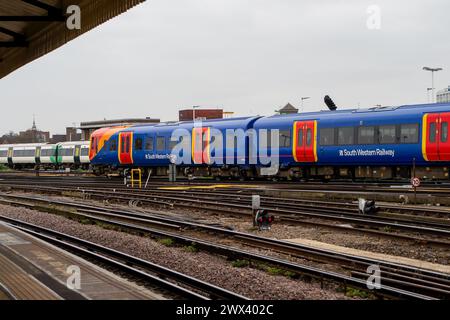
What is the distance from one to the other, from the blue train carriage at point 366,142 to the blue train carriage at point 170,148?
7.59ft

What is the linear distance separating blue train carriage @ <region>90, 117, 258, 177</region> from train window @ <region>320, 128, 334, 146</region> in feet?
16.3

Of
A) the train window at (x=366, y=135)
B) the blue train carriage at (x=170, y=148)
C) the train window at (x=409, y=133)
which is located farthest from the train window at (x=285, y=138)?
the train window at (x=409, y=133)

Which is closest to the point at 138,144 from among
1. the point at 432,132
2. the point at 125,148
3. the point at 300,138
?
the point at 125,148

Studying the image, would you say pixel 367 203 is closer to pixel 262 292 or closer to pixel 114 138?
pixel 262 292

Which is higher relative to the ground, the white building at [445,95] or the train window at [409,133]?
the white building at [445,95]

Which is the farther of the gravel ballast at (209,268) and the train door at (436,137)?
the train door at (436,137)

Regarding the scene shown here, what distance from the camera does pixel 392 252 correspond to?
1196 cm

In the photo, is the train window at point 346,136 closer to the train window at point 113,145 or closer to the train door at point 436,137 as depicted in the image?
the train door at point 436,137

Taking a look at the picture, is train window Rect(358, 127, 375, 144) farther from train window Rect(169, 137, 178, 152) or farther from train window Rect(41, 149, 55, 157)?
train window Rect(41, 149, 55, 157)

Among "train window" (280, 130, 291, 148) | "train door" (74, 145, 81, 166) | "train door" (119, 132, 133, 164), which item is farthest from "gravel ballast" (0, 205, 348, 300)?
"train door" (74, 145, 81, 166)

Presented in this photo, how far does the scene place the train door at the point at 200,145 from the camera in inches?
1340

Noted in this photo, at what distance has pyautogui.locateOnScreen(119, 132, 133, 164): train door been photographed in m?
38.6

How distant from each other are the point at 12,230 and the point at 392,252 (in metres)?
9.64

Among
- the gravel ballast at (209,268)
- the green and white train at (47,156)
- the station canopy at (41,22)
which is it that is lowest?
the gravel ballast at (209,268)
